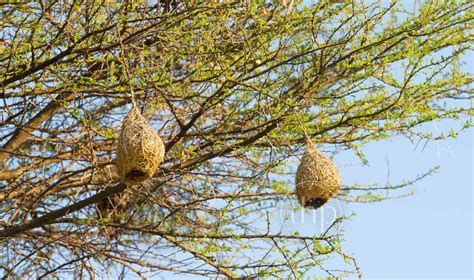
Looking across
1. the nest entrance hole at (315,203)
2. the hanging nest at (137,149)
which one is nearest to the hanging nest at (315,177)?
the nest entrance hole at (315,203)

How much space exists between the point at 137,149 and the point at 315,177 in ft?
2.96

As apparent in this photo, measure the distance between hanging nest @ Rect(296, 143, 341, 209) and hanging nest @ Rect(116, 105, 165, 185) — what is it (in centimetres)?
72

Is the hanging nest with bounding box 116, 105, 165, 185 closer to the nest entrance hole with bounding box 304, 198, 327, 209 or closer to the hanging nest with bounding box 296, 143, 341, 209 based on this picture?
the hanging nest with bounding box 296, 143, 341, 209

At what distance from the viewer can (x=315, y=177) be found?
14.3 ft

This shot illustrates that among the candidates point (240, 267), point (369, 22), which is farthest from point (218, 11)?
point (240, 267)

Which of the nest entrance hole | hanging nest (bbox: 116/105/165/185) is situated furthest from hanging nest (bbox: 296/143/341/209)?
hanging nest (bbox: 116/105/165/185)

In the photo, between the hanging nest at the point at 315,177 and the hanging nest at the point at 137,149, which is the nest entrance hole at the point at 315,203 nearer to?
the hanging nest at the point at 315,177

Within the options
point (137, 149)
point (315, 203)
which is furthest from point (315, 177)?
point (137, 149)

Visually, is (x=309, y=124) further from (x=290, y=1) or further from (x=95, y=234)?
(x=95, y=234)

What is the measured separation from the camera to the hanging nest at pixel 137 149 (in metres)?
4.09

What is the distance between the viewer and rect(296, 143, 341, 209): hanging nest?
4.34 metres

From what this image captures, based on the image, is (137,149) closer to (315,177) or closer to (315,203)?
(315,177)

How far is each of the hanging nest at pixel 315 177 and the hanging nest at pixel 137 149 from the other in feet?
2.36

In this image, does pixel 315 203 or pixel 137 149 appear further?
pixel 315 203
